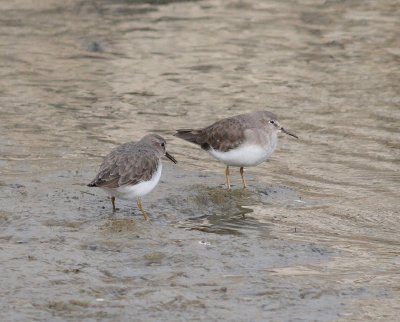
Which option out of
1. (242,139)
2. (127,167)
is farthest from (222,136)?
(127,167)

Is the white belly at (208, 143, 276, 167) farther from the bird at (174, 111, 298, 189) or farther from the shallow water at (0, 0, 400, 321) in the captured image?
the shallow water at (0, 0, 400, 321)

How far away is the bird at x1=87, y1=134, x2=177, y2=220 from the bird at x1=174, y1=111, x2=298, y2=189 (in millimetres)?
1487

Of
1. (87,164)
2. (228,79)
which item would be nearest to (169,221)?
(87,164)

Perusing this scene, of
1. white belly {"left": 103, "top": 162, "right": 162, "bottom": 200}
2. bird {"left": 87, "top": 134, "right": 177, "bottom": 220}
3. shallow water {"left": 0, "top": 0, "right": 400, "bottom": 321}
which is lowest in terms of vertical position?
shallow water {"left": 0, "top": 0, "right": 400, "bottom": 321}

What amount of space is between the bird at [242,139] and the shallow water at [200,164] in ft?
1.47

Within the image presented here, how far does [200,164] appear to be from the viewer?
14.6 metres

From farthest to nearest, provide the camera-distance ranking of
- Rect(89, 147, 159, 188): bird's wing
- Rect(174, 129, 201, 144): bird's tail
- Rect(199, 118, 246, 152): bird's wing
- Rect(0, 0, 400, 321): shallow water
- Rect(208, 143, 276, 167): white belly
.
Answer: Rect(174, 129, 201, 144): bird's tail
Rect(199, 118, 246, 152): bird's wing
Rect(208, 143, 276, 167): white belly
Rect(89, 147, 159, 188): bird's wing
Rect(0, 0, 400, 321): shallow water

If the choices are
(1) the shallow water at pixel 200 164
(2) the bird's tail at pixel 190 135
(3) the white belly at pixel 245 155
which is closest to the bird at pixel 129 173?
(1) the shallow water at pixel 200 164

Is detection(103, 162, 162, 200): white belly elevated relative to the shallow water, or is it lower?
elevated

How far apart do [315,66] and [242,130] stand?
22.4 feet

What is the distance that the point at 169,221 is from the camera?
11711 mm

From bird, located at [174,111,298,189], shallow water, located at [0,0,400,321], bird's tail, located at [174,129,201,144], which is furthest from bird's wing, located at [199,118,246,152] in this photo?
shallow water, located at [0,0,400,321]

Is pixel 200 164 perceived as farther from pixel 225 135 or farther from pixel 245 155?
pixel 245 155

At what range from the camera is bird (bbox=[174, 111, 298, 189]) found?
1301 cm
